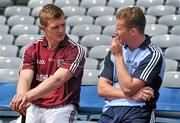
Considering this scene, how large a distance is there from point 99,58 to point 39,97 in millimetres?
2670

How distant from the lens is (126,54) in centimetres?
291

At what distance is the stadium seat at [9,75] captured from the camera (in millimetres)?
4816

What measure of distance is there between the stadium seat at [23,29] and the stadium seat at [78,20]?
0.58 meters

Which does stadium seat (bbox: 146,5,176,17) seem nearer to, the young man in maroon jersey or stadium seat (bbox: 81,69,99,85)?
stadium seat (bbox: 81,69,99,85)

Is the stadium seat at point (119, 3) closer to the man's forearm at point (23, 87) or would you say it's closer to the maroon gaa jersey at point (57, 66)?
the maroon gaa jersey at point (57, 66)

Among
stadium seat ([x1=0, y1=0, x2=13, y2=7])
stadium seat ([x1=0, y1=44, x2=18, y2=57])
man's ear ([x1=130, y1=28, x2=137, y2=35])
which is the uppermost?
man's ear ([x1=130, y1=28, x2=137, y2=35])

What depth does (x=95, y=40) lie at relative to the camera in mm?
6039

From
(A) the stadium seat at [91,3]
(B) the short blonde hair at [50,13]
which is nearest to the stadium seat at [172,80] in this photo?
(B) the short blonde hair at [50,13]

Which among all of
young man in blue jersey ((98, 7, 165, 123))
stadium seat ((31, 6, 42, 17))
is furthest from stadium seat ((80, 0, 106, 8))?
young man in blue jersey ((98, 7, 165, 123))

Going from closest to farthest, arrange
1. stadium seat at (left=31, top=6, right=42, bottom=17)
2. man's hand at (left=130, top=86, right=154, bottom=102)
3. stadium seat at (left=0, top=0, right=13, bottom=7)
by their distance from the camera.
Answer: man's hand at (left=130, top=86, right=154, bottom=102)
stadium seat at (left=31, top=6, right=42, bottom=17)
stadium seat at (left=0, top=0, right=13, bottom=7)

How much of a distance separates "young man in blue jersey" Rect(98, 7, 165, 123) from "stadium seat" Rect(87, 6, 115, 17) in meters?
4.32

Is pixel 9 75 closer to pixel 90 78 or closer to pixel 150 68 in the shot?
pixel 90 78

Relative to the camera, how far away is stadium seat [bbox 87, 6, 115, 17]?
23.6 ft

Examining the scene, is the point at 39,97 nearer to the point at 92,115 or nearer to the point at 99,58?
the point at 92,115
